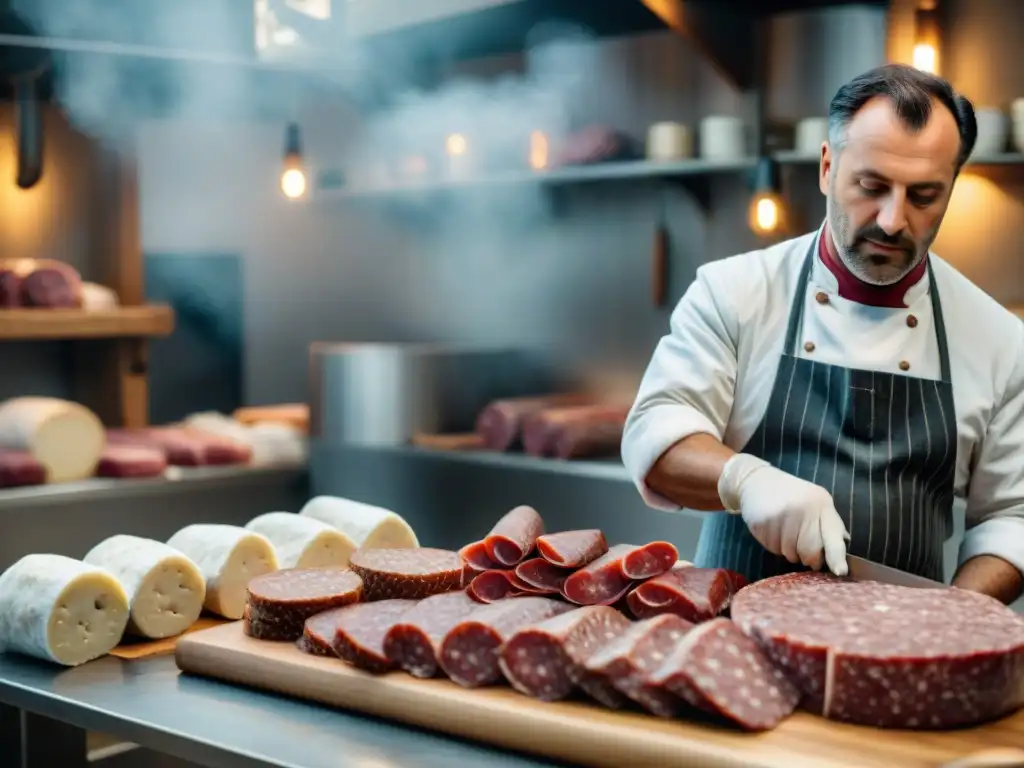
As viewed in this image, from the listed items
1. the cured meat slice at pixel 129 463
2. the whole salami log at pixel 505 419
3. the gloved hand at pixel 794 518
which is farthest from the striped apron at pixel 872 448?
the cured meat slice at pixel 129 463

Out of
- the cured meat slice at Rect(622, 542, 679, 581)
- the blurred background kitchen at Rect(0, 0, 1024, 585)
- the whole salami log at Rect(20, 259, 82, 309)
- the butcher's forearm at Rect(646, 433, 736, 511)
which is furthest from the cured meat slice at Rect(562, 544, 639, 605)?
the whole salami log at Rect(20, 259, 82, 309)

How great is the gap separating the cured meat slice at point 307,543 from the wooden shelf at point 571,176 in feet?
6.94

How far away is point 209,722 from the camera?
5.73ft

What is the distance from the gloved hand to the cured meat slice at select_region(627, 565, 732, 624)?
10 cm

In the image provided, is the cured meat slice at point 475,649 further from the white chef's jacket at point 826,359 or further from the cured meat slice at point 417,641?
the white chef's jacket at point 826,359

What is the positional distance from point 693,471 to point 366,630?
61 cm

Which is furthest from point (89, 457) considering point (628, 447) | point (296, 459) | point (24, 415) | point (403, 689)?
point (403, 689)

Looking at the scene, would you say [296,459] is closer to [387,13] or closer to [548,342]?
[548,342]

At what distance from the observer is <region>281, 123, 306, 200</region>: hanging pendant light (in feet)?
15.3

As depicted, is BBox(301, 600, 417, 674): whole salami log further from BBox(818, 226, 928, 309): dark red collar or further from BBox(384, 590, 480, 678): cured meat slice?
BBox(818, 226, 928, 309): dark red collar

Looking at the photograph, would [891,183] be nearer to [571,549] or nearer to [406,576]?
[571,549]

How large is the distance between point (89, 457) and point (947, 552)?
253 cm

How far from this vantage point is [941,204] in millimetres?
2051

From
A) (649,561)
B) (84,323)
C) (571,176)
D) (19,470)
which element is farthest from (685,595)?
(84,323)
